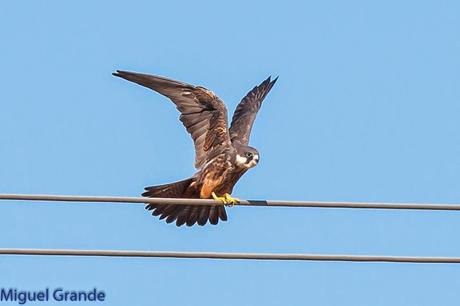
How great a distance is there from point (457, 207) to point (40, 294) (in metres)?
3.53

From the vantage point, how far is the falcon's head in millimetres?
10773

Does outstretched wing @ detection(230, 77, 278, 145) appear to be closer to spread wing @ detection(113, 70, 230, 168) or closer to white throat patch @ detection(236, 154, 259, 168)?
spread wing @ detection(113, 70, 230, 168)

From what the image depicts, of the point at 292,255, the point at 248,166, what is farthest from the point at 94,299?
the point at 292,255

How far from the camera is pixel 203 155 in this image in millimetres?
11641

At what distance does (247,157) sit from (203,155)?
3.01 feet

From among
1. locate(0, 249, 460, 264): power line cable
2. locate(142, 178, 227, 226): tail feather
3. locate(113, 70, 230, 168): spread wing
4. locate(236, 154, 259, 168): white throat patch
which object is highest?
locate(113, 70, 230, 168): spread wing

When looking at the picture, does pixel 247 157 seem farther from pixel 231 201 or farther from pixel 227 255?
pixel 227 255

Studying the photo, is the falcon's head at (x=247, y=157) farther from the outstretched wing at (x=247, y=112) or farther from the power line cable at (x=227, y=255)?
the power line cable at (x=227, y=255)

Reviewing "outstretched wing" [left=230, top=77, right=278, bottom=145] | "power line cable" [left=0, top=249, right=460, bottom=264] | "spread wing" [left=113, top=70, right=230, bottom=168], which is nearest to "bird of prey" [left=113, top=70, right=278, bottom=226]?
"spread wing" [left=113, top=70, right=230, bottom=168]

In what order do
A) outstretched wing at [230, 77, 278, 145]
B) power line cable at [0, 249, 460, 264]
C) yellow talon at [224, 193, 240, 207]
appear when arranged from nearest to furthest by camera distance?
power line cable at [0, 249, 460, 264]
yellow talon at [224, 193, 240, 207]
outstretched wing at [230, 77, 278, 145]

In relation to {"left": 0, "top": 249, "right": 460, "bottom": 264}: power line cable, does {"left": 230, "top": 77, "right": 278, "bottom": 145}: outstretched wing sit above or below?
above

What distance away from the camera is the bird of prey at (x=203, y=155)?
1101 centimetres

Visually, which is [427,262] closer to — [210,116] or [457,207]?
[457,207]

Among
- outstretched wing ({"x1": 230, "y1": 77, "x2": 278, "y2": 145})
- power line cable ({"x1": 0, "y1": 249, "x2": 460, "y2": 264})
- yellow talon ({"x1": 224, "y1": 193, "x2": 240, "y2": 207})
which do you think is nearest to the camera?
power line cable ({"x1": 0, "y1": 249, "x2": 460, "y2": 264})
